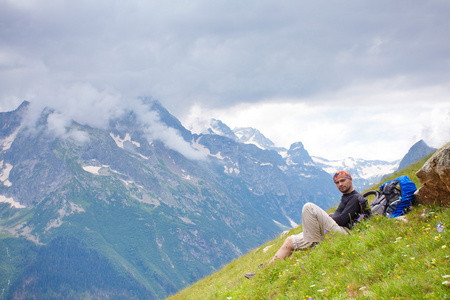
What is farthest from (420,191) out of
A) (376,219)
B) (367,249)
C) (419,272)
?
(419,272)

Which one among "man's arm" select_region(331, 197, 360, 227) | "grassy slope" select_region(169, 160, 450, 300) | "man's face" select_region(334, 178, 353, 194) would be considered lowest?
"grassy slope" select_region(169, 160, 450, 300)

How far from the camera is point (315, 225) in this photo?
10.5 m

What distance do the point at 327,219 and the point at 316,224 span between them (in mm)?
411

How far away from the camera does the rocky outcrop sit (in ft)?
26.8

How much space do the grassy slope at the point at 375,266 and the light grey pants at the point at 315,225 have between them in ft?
2.10

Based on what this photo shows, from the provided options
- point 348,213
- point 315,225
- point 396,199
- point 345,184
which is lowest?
point 396,199

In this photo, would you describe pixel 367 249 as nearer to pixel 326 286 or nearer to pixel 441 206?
pixel 326 286

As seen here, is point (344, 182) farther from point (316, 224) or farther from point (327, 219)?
point (316, 224)

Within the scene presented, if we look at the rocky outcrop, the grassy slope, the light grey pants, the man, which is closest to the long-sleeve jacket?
the man

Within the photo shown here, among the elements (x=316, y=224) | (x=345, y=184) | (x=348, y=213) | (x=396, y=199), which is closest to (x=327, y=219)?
(x=316, y=224)

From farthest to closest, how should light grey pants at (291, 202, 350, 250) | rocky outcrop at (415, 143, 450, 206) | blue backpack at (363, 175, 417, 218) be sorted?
light grey pants at (291, 202, 350, 250) < blue backpack at (363, 175, 417, 218) < rocky outcrop at (415, 143, 450, 206)

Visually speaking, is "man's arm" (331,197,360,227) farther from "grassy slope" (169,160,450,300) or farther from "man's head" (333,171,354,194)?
"grassy slope" (169,160,450,300)

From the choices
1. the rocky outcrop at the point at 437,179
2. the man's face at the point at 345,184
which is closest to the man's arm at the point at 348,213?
the man's face at the point at 345,184

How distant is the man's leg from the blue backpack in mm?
1491
